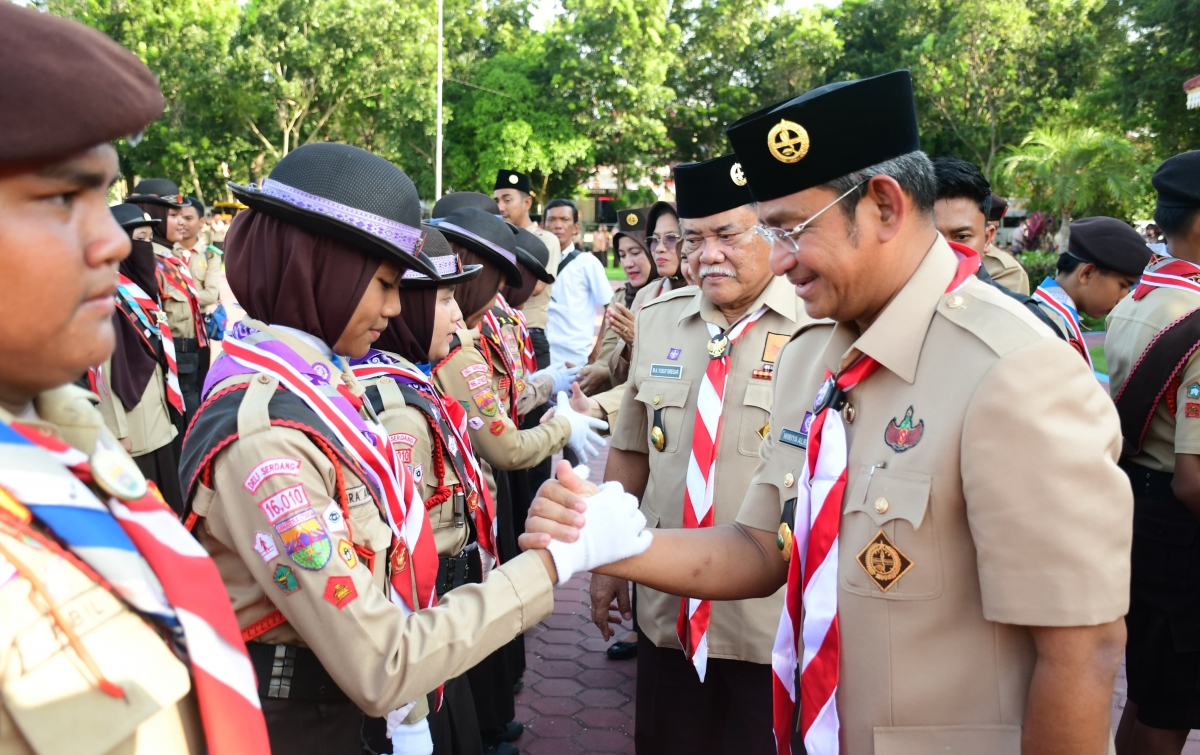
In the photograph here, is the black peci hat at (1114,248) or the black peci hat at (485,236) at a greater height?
the black peci hat at (485,236)

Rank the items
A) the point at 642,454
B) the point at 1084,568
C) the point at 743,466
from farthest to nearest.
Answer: the point at 642,454, the point at 743,466, the point at 1084,568

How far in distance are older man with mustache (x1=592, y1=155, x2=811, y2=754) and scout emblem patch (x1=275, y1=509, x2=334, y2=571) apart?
1577mm

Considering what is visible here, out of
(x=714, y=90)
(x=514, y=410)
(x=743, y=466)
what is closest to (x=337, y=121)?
(x=714, y=90)

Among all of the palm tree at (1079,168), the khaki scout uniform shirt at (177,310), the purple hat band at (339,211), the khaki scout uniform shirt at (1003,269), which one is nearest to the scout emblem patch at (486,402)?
the purple hat band at (339,211)

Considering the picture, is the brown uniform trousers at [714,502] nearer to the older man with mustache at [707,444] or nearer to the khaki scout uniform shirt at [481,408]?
the older man with mustache at [707,444]

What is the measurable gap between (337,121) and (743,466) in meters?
30.3

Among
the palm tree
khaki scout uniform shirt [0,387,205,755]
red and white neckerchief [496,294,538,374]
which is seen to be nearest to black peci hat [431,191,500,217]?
red and white neckerchief [496,294,538,374]

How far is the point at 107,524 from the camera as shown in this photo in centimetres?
109

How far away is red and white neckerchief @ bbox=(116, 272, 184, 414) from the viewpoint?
19.5 ft

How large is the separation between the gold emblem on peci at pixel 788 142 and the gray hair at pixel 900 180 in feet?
0.34

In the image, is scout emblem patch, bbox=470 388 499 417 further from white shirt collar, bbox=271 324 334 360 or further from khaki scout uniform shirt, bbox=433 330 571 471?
white shirt collar, bbox=271 324 334 360

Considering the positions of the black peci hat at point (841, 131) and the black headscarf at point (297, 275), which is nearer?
the black peci hat at point (841, 131)

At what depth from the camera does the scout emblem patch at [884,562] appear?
5.88ft

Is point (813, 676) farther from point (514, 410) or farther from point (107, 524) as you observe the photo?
point (514, 410)
